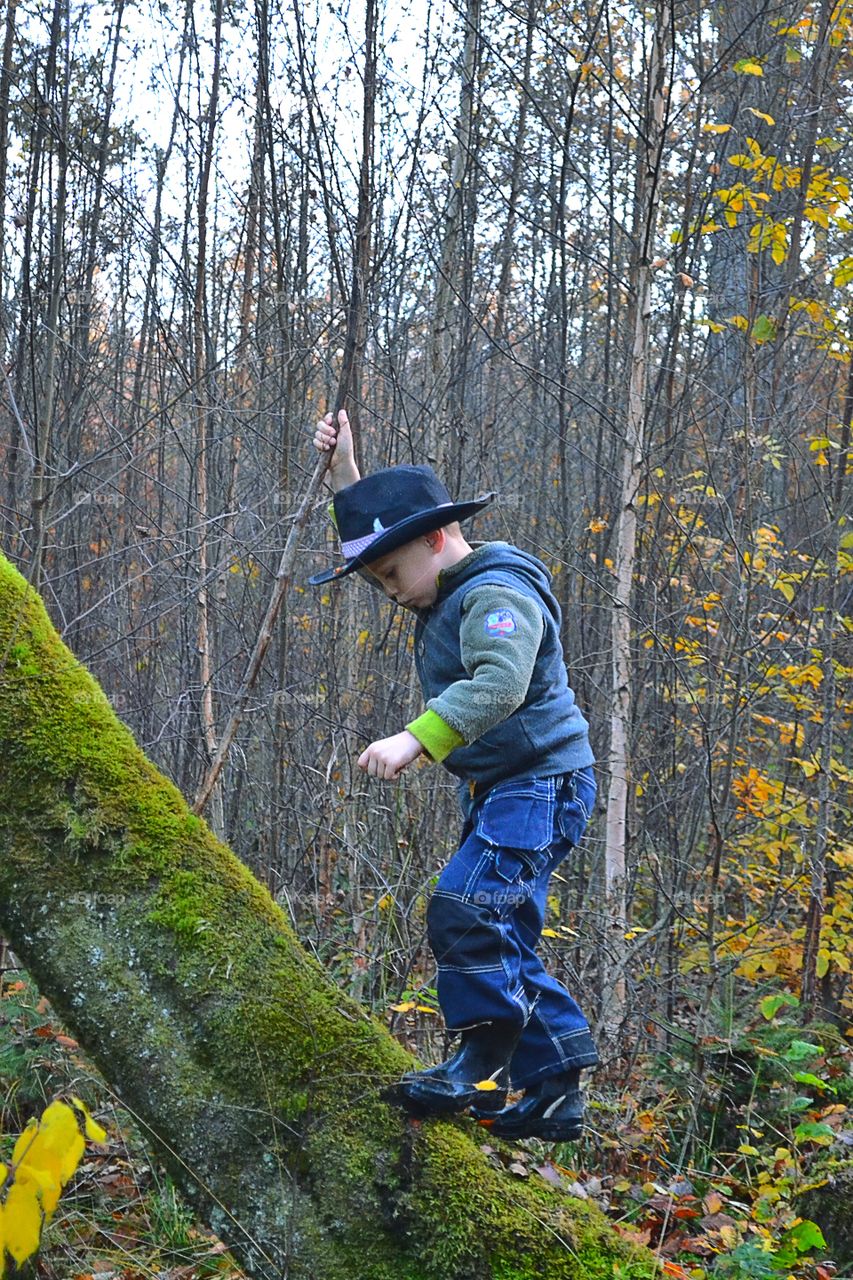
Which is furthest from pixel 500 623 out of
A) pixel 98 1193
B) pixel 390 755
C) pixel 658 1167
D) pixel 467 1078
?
pixel 658 1167

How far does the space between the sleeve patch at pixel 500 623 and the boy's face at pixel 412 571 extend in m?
0.29

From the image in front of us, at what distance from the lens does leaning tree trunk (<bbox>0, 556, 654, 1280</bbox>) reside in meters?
2.03

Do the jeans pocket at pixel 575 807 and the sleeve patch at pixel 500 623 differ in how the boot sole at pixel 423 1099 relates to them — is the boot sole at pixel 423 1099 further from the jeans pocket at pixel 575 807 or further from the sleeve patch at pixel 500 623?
the sleeve patch at pixel 500 623

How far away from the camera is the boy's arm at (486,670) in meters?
2.36

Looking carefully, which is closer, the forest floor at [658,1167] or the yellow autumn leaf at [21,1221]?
the yellow autumn leaf at [21,1221]

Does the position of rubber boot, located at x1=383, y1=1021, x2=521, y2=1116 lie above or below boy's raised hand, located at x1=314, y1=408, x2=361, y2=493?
below

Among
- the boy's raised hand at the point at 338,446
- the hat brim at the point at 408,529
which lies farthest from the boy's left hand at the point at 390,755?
the boy's raised hand at the point at 338,446

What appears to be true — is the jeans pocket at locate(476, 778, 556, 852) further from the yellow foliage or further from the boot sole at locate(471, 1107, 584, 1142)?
the yellow foliage

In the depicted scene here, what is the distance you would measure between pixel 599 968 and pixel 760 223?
365 centimetres

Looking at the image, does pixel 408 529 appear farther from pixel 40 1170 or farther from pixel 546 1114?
pixel 40 1170

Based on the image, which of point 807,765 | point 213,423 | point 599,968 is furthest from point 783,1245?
point 213,423

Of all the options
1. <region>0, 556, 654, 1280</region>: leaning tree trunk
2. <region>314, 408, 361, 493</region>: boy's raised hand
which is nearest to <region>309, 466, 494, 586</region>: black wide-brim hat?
<region>314, 408, 361, 493</region>: boy's raised hand

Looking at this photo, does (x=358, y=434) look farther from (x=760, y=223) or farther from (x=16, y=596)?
(x=16, y=596)

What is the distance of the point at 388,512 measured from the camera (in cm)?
272
